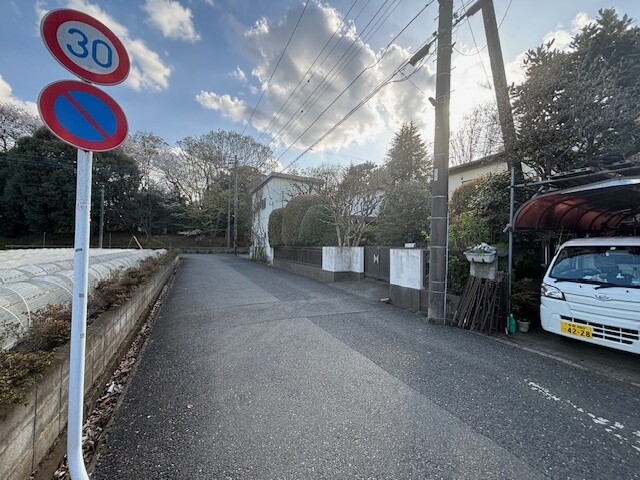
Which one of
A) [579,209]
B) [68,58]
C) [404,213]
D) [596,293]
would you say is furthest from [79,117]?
[404,213]

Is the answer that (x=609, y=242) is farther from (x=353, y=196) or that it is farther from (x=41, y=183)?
(x=41, y=183)

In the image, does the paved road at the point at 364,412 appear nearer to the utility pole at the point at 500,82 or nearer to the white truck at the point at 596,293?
the white truck at the point at 596,293

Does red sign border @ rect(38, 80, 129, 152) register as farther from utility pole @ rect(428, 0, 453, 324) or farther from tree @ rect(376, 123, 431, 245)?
tree @ rect(376, 123, 431, 245)

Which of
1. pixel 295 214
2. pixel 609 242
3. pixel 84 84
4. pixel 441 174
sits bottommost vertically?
pixel 609 242

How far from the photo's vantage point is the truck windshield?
344 centimetres

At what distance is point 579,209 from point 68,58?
22.3 ft

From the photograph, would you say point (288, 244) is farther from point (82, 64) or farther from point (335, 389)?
point (82, 64)

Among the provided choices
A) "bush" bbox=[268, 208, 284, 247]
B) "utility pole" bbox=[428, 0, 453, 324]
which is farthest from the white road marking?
"bush" bbox=[268, 208, 284, 247]

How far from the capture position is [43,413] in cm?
182

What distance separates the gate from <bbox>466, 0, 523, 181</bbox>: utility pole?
3.55 m

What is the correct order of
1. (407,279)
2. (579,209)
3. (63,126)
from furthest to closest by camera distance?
(407,279) → (579,209) → (63,126)

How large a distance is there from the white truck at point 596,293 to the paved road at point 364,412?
1.57 ft

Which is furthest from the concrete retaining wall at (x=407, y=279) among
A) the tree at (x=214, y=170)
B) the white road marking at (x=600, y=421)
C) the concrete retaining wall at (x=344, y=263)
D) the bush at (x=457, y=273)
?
the tree at (x=214, y=170)

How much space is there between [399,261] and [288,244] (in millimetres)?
9834
